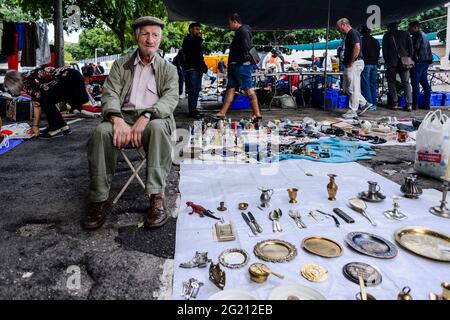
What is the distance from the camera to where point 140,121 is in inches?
99.8

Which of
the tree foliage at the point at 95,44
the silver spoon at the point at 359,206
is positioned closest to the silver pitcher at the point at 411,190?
the silver spoon at the point at 359,206

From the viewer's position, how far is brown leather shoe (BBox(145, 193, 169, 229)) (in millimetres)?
2407

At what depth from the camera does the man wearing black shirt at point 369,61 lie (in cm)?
826

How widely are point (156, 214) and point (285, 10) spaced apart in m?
9.19

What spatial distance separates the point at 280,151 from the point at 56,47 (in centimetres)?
664

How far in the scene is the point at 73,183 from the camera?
336cm

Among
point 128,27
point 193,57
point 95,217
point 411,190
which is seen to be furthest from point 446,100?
point 128,27

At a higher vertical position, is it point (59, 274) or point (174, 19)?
point (174, 19)

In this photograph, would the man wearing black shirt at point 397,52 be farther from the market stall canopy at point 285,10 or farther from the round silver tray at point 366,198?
the round silver tray at point 366,198

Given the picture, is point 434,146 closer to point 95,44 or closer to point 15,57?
point 15,57

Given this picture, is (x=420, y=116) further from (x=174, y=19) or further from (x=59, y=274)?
(x=59, y=274)

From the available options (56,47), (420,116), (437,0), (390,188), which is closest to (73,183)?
(390,188)

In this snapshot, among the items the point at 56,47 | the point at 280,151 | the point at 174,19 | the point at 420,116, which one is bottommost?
the point at 280,151
